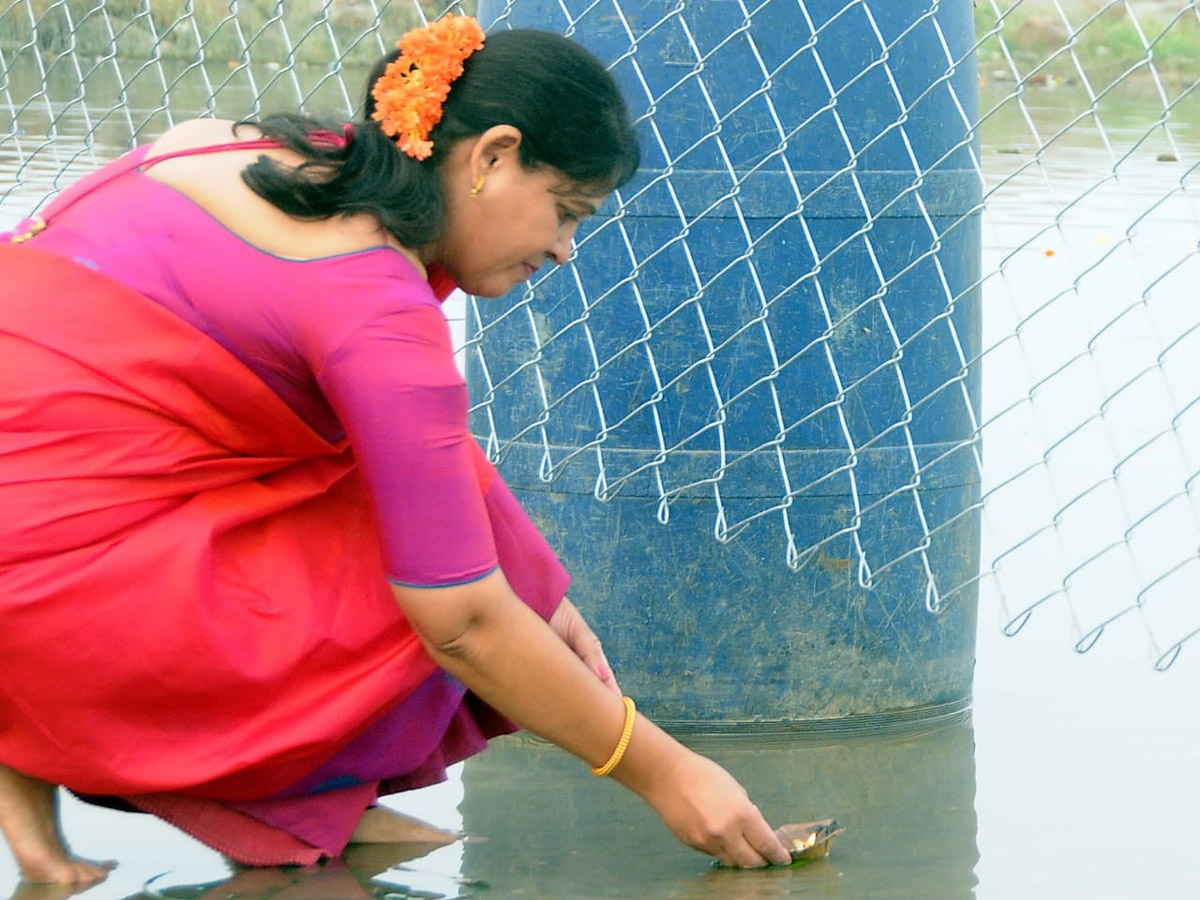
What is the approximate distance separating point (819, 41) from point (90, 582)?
1363 millimetres

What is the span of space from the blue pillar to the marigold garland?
2.26 ft

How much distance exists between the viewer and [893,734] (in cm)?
296

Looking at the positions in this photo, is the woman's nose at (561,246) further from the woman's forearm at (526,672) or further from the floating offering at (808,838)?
the floating offering at (808,838)

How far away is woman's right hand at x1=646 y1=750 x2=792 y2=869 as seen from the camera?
220 cm

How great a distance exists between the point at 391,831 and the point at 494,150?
36.6 inches

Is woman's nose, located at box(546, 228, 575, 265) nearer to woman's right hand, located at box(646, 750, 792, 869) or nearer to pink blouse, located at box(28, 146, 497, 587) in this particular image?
pink blouse, located at box(28, 146, 497, 587)

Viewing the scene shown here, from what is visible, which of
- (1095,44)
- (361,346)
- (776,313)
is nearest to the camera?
(361,346)

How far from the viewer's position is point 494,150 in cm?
210

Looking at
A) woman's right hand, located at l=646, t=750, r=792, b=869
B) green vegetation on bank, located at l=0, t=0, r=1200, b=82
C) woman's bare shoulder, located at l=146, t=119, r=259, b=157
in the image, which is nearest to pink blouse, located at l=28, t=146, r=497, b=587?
woman's bare shoulder, located at l=146, t=119, r=259, b=157

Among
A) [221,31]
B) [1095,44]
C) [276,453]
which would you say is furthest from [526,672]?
[1095,44]

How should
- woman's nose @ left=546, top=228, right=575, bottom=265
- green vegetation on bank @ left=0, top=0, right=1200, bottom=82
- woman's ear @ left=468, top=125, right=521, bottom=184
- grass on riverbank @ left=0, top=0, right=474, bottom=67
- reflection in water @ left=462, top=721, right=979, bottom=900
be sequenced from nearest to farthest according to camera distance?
woman's ear @ left=468, top=125, right=521, bottom=184 → woman's nose @ left=546, top=228, right=575, bottom=265 → reflection in water @ left=462, top=721, right=979, bottom=900 → green vegetation on bank @ left=0, top=0, right=1200, bottom=82 → grass on riverbank @ left=0, top=0, right=474, bottom=67

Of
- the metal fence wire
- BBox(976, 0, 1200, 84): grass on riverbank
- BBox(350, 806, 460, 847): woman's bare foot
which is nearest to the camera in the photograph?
BBox(350, 806, 460, 847): woman's bare foot

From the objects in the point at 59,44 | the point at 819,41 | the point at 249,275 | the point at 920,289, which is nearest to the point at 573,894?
the point at 249,275

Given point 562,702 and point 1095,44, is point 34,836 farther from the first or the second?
point 1095,44
